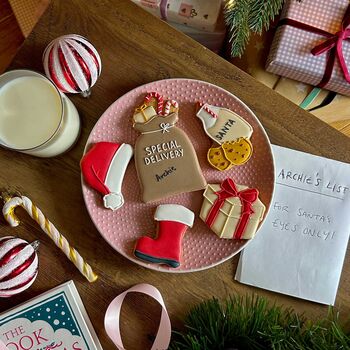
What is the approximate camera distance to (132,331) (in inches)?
34.1

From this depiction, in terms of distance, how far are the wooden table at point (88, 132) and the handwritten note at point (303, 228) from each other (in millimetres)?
20

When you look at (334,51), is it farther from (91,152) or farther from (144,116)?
(91,152)

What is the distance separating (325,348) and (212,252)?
10.5 inches

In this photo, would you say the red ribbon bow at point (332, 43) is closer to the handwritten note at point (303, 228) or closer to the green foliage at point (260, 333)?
the handwritten note at point (303, 228)

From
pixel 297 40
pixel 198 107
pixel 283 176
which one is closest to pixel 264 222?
pixel 283 176

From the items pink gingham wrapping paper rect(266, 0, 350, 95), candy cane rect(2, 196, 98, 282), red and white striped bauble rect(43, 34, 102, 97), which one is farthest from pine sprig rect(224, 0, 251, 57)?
candy cane rect(2, 196, 98, 282)

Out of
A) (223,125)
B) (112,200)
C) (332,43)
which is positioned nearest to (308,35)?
(332,43)

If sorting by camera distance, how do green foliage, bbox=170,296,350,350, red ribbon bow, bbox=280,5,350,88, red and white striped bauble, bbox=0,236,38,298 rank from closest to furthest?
green foliage, bbox=170,296,350,350 → red and white striped bauble, bbox=0,236,38,298 → red ribbon bow, bbox=280,5,350,88

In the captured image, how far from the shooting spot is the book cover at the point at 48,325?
2.74 feet

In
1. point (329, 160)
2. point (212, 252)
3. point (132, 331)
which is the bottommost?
point (132, 331)

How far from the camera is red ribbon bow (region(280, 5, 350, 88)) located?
37.0 inches

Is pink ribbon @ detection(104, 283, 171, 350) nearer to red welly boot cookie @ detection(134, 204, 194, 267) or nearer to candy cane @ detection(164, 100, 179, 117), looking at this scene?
red welly boot cookie @ detection(134, 204, 194, 267)

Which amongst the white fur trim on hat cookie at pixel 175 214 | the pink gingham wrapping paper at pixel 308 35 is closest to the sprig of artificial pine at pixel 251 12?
the pink gingham wrapping paper at pixel 308 35

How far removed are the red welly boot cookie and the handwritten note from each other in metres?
0.13
